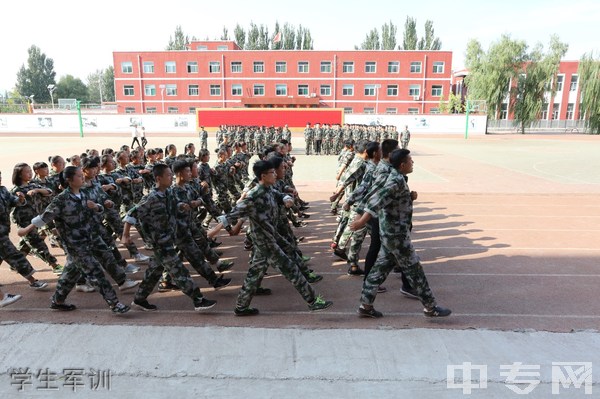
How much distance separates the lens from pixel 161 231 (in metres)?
4.46

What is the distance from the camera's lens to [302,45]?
6519 cm

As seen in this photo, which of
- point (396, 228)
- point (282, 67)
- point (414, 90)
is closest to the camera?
point (396, 228)

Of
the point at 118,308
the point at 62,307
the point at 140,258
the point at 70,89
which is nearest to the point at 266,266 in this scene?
the point at 118,308

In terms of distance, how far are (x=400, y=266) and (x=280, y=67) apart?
1875 inches

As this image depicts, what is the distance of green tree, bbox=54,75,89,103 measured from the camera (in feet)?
268

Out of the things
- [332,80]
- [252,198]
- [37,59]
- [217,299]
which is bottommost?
[217,299]

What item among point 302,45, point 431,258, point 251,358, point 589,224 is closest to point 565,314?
point 431,258

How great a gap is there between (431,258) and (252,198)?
3.70 m

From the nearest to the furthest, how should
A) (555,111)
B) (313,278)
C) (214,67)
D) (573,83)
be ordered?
(313,278), (214,67), (573,83), (555,111)

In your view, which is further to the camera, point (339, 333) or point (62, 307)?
point (62, 307)

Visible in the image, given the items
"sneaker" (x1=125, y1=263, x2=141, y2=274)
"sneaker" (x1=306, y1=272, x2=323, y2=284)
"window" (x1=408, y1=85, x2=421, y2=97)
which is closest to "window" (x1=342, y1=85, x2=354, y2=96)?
"window" (x1=408, y1=85, x2=421, y2=97)

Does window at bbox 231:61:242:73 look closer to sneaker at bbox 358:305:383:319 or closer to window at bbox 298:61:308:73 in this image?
window at bbox 298:61:308:73

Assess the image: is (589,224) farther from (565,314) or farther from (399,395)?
(399,395)

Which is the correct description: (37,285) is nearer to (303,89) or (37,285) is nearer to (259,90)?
(259,90)
